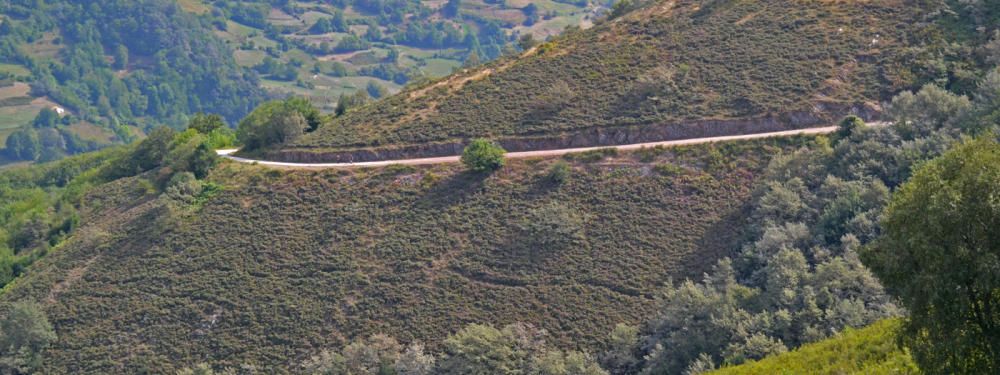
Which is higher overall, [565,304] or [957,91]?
[957,91]

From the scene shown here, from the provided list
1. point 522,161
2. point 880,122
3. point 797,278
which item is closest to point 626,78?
point 522,161

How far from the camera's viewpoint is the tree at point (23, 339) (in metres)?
56.3

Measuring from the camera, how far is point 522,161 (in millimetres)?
65312

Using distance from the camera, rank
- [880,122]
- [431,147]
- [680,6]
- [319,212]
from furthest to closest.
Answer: [680,6], [431,147], [319,212], [880,122]

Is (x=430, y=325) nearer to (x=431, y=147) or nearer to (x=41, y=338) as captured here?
(x=431, y=147)

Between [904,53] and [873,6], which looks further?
[873,6]

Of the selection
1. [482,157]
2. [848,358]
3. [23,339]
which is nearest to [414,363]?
[482,157]

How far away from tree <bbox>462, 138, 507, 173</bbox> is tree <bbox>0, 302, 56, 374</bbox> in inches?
1080

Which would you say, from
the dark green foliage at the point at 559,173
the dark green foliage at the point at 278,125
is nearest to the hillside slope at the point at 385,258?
the dark green foliage at the point at 559,173

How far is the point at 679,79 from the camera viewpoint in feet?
229

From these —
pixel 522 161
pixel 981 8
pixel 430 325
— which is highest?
pixel 981 8

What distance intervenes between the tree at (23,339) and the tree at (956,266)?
161 ft

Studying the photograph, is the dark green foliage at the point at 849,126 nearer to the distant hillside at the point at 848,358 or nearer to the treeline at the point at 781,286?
the treeline at the point at 781,286

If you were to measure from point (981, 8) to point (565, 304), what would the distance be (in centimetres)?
3932
